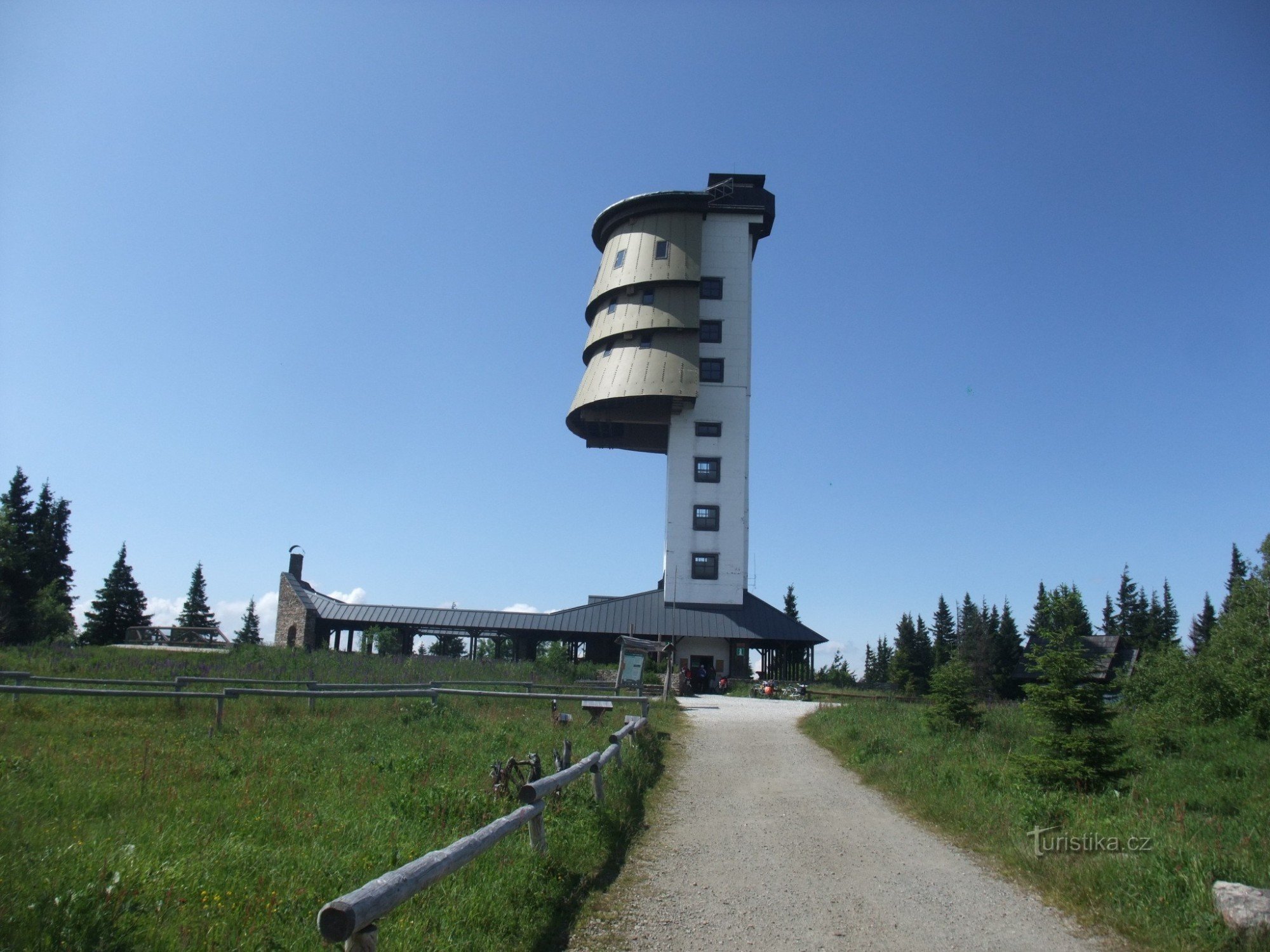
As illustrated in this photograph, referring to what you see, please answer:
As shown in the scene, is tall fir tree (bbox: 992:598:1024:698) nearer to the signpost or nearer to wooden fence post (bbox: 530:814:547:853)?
the signpost

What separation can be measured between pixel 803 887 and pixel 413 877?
4.23m

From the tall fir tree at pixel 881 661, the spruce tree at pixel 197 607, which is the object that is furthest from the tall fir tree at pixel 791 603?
the spruce tree at pixel 197 607

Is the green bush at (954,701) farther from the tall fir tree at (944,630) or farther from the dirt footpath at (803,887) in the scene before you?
the tall fir tree at (944,630)

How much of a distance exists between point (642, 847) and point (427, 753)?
4483 mm

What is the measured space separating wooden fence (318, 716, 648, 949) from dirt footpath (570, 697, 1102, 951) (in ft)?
3.05

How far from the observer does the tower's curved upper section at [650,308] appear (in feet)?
164

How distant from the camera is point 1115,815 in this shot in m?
10.0

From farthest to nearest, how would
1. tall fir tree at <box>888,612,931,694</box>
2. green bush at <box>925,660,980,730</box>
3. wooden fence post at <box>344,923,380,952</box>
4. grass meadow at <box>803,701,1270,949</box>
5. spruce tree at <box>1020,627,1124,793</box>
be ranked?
1. tall fir tree at <box>888,612,931,694</box>
2. green bush at <box>925,660,980,730</box>
3. spruce tree at <box>1020,627,1124,793</box>
4. grass meadow at <box>803,701,1270,949</box>
5. wooden fence post at <box>344,923,380,952</box>

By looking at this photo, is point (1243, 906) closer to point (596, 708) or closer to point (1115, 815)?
point (1115, 815)

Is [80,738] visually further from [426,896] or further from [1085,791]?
[1085,791]

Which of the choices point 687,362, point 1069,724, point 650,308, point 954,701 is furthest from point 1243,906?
point 650,308

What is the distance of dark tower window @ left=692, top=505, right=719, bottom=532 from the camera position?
50375 mm

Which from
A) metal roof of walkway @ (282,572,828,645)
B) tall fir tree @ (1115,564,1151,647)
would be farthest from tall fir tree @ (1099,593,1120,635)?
metal roof of walkway @ (282,572,828,645)

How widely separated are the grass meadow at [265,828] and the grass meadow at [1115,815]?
398 cm
